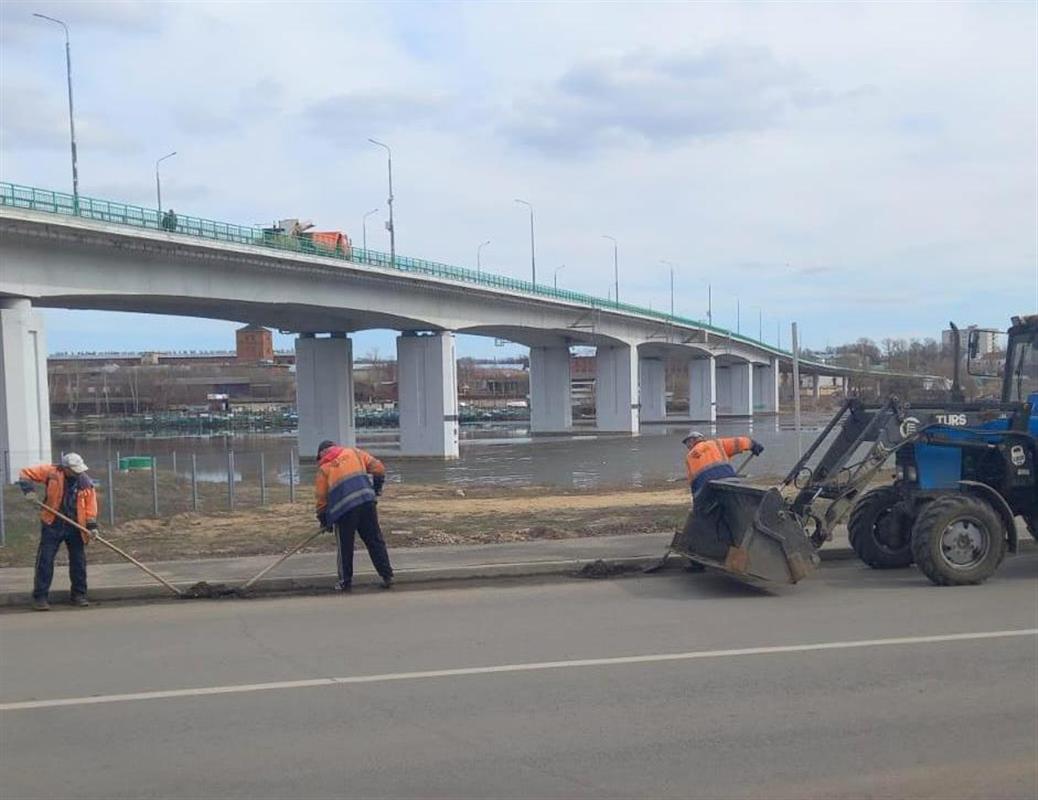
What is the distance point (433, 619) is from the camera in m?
9.38

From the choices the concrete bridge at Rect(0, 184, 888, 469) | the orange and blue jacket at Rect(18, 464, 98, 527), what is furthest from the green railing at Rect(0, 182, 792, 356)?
the orange and blue jacket at Rect(18, 464, 98, 527)

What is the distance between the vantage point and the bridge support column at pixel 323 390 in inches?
2127

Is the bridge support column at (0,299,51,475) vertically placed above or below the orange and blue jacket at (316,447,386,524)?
above

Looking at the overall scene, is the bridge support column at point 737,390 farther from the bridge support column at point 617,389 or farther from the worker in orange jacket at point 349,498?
the worker in orange jacket at point 349,498

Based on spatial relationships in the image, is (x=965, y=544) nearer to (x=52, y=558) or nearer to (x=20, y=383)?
(x=52, y=558)

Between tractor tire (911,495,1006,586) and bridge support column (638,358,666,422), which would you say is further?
bridge support column (638,358,666,422)

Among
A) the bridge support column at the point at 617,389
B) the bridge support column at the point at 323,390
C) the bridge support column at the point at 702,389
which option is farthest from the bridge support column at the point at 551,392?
the bridge support column at the point at 323,390

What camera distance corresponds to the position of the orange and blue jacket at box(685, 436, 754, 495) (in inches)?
433

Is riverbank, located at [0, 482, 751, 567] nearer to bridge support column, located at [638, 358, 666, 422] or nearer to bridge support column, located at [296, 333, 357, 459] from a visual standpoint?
bridge support column, located at [296, 333, 357, 459]

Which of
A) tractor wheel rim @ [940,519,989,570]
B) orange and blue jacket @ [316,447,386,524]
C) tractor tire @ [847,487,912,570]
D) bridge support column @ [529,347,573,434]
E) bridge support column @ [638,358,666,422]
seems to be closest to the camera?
tractor wheel rim @ [940,519,989,570]

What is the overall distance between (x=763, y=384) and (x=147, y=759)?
136987mm

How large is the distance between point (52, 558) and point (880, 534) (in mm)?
9037

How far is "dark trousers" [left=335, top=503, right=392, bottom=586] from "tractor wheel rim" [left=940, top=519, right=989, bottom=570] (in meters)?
5.81

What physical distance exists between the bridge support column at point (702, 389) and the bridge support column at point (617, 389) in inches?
899
